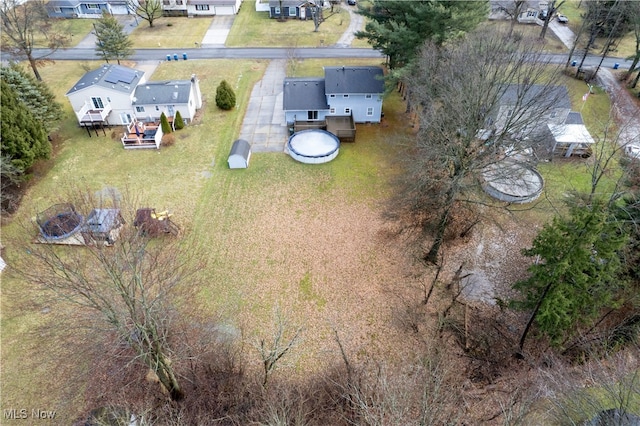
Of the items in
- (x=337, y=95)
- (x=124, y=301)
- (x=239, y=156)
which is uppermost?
(x=124, y=301)

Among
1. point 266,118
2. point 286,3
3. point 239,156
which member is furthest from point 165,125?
point 286,3

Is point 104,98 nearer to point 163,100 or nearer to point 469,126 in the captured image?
point 163,100

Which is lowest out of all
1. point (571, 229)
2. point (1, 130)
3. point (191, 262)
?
point (191, 262)

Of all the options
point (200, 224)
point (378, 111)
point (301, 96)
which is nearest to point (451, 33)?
point (378, 111)

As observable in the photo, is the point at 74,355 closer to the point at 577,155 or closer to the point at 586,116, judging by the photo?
the point at 577,155

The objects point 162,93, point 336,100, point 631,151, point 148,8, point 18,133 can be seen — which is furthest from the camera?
point 148,8

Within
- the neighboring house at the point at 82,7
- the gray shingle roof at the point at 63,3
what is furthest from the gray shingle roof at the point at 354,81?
the gray shingle roof at the point at 63,3

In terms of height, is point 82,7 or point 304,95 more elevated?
point 82,7
